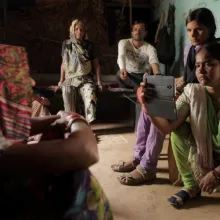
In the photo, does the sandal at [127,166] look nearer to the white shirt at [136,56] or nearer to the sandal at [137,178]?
the sandal at [137,178]

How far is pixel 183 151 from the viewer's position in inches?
56.3

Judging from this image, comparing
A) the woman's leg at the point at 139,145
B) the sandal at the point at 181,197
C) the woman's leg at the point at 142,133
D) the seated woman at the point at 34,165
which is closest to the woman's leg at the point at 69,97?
the woman's leg at the point at 139,145

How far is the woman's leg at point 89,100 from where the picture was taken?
8.80 ft

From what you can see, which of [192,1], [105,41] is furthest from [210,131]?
[105,41]

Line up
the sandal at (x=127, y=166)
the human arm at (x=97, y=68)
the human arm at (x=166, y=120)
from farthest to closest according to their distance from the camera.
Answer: the human arm at (x=97, y=68)
the sandal at (x=127, y=166)
the human arm at (x=166, y=120)

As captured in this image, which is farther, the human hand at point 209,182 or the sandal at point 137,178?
the sandal at point 137,178

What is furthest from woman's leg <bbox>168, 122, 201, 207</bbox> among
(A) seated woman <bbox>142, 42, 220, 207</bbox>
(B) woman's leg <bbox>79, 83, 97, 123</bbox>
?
(B) woman's leg <bbox>79, 83, 97, 123</bbox>

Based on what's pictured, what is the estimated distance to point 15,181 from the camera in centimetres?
55

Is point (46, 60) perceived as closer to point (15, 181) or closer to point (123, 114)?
point (123, 114)

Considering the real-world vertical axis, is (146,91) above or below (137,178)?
above

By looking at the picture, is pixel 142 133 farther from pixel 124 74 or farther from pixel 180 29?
pixel 180 29

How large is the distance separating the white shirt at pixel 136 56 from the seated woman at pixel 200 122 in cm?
150

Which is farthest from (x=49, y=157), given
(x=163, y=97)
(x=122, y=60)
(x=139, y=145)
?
(x=122, y=60)

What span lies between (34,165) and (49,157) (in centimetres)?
3
